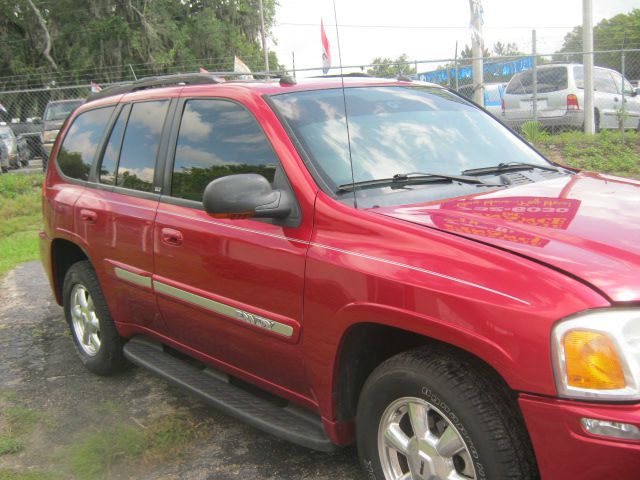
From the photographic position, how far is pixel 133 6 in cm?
3177

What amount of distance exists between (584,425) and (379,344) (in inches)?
36.2

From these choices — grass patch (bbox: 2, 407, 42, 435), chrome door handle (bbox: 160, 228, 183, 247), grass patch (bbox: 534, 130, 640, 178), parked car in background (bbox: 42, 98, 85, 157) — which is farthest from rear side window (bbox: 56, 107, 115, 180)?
parked car in background (bbox: 42, 98, 85, 157)

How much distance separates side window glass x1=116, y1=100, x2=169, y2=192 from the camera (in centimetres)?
378

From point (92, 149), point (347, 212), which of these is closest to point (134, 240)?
point (92, 149)

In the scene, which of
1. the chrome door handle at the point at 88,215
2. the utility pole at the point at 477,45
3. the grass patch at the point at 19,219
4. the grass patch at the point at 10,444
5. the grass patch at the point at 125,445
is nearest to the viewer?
the grass patch at the point at 125,445

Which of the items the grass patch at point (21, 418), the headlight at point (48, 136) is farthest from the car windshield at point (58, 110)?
the grass patch at point (21, 418)

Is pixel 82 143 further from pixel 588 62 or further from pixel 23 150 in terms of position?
pixel 23 150

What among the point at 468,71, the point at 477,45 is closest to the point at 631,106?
the point at 468,71

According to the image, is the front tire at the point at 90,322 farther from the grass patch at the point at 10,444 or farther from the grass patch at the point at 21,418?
the grass patch at the point at 10,444

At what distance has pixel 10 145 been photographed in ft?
61.8

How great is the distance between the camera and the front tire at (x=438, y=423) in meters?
2.12

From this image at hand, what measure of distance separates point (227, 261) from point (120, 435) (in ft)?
4.04

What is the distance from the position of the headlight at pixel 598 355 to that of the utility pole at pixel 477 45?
27.3 ft

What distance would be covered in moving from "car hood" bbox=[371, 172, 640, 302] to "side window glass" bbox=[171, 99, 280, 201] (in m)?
0.76
